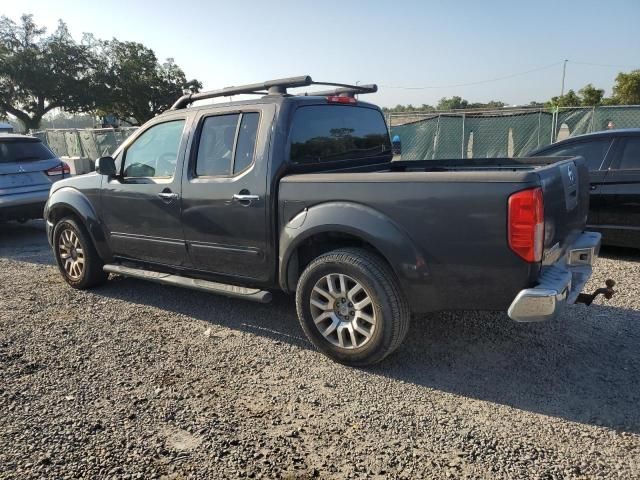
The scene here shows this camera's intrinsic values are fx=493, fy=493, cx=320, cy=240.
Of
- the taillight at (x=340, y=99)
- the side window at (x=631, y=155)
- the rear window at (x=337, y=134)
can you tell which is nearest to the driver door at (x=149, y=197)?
the rear window at (x=337, y=134)

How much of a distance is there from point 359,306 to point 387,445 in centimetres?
99

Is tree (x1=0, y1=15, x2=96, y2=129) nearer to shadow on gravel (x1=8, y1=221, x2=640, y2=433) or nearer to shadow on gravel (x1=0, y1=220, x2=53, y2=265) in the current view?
shadow on gravel (x1=0, y1=220, x2=53, y2=265)

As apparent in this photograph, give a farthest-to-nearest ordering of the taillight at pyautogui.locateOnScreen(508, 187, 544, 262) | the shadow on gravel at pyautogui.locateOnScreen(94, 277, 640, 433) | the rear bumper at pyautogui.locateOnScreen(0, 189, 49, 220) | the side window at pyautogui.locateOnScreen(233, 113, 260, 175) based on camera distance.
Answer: the rear bumper at pyautogui.locateOnScreen(0, 189, 49, 220) → the side window at pyautogui.locateOnScreen(233, 113, 260, 175) → the shadow on gravel at pyautogui.locateOnScreen(94, 277, 640, 433) → the taillight at pyautogui.locateOnScreen(508, 187, 544, 262)

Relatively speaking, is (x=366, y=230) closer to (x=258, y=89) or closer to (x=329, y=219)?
(x=329, y=219)

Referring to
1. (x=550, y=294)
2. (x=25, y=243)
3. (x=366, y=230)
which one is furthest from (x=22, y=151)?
(x=550, y=294)

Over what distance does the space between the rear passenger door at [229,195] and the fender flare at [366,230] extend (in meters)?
0.36

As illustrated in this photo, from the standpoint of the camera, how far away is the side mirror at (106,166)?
468cm

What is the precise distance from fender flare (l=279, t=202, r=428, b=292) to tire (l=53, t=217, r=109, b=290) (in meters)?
2.71

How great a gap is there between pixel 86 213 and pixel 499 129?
35.4ft

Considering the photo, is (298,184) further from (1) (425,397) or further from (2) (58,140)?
(2) (58,140)

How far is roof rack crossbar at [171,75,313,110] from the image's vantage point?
3.91 m

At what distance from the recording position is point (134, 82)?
162 ft

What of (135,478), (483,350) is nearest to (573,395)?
(483,350)

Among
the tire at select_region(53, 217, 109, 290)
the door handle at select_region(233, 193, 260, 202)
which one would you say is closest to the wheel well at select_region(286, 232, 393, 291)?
the door handle at select_region(233, 193, 260, 202)
